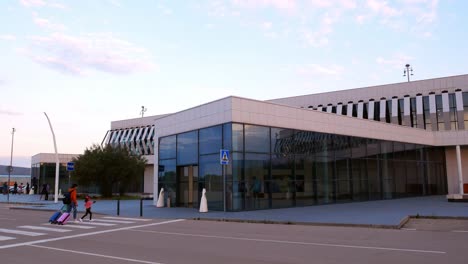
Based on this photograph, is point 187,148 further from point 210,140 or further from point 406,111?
point 406,111

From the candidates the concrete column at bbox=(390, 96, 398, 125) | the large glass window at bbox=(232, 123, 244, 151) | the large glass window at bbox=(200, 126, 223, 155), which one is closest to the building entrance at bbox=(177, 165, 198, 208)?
the large glass window at bbox=(200, 126, 223, 155)

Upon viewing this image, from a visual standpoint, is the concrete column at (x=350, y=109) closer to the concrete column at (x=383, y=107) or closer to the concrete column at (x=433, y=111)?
the concrete column at (x=383, y=107)

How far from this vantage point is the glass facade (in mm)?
23844

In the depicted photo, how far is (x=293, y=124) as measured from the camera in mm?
27016

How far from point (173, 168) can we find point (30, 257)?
1852 centimetres

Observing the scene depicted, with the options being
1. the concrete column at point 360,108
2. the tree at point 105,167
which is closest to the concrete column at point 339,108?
the concrete column at point 360,108

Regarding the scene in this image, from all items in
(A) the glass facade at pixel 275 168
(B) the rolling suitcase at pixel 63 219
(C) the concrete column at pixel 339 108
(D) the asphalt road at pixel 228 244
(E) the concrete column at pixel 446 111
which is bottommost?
(D) the asphalt road at pixel 228 244

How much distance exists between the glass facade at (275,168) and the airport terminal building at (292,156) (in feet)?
0.19

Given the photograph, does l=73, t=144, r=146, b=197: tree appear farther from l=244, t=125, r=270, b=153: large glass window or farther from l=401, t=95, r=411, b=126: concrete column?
l=401, t=95, r=411, b=126: concrete column

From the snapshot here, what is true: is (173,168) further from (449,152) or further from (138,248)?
(449,152)

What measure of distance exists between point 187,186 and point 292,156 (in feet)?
23.3

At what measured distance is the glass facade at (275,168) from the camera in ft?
78.2

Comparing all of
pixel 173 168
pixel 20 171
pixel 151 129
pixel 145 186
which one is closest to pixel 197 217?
pixel 173 168

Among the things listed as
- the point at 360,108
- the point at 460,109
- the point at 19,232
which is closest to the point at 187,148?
the point at 19,232
